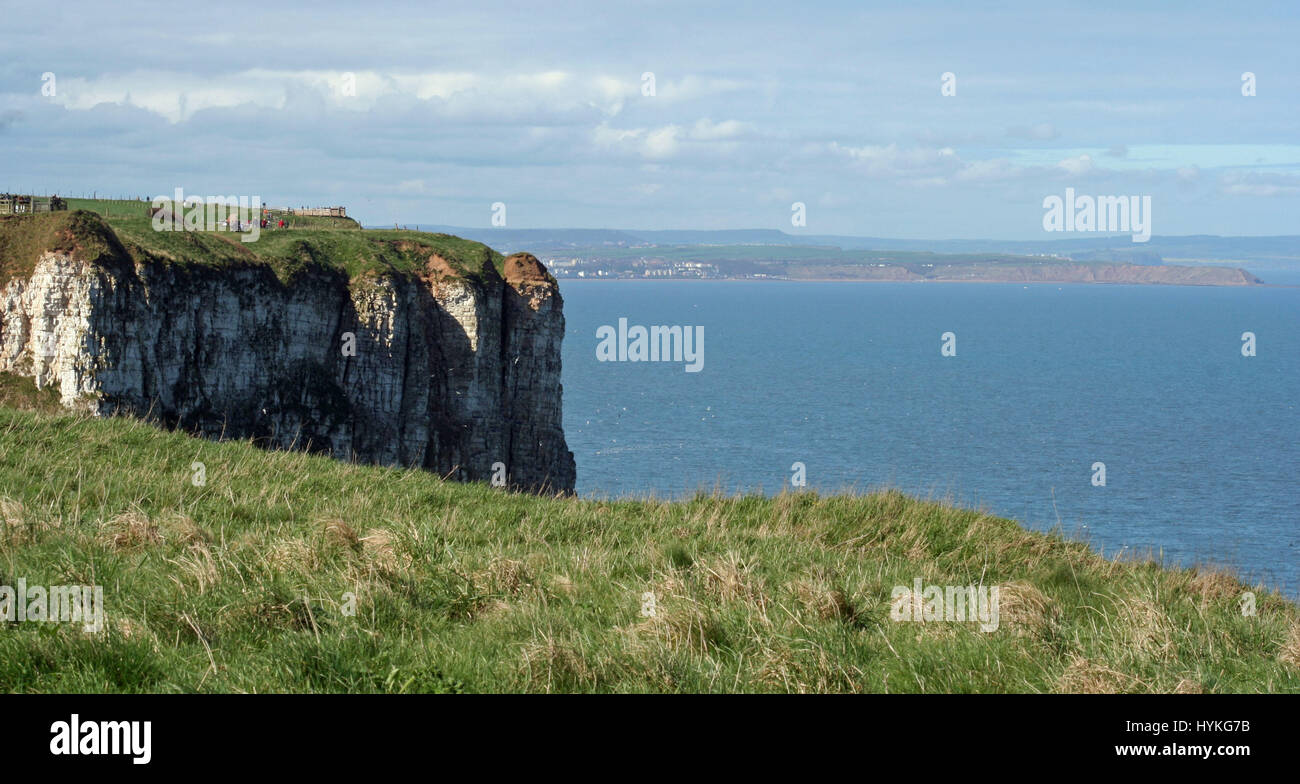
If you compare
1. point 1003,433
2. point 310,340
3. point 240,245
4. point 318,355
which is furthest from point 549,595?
point 1003,433

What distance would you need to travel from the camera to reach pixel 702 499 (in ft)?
49.8

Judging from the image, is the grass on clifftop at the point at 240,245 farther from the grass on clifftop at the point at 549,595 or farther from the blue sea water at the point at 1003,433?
the grass on clifftop at the point at 549,595

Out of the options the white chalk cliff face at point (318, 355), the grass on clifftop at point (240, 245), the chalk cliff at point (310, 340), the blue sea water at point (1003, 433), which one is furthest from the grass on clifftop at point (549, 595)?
the grass on clifftop at point (240, 245)

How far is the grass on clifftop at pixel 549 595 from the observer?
691cm

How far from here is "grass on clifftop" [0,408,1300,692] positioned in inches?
272

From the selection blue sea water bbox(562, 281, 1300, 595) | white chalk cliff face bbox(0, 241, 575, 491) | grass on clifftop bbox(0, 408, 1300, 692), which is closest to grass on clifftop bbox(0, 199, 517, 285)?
white chalk cliff face bbox(0, 241, 575, 491)

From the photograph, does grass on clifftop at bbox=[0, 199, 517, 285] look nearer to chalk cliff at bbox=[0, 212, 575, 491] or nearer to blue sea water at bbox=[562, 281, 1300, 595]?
chalk cliff at bbox=[0, 212, 575, 491]

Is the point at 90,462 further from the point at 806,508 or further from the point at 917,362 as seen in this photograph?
the point at 917,362

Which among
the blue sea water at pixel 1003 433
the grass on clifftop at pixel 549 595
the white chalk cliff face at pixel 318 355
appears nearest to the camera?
the grass on clifftop at pixel 549 595

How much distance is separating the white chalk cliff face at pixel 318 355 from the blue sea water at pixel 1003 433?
10152mm

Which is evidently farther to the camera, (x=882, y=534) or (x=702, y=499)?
(x=702, y=499)

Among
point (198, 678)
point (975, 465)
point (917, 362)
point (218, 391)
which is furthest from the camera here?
point (917, 362)
